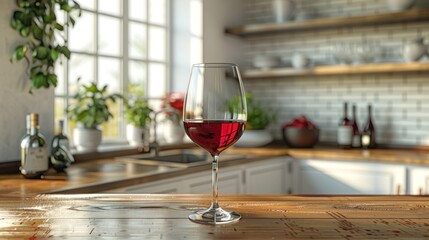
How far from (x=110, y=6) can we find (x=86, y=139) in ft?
3.95

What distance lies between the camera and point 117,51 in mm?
3816

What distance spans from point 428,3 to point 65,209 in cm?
376

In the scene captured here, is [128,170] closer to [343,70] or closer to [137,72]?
[137,72]

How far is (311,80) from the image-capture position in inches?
177

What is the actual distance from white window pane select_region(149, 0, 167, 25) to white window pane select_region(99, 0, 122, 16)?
40 cm

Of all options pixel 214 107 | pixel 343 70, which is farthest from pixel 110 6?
pixel 214 107

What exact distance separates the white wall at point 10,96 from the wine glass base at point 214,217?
1919 mm

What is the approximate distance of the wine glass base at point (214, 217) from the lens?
2.89 ft

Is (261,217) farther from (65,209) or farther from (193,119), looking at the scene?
(65,209)

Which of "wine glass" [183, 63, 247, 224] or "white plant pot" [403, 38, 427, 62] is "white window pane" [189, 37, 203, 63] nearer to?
"white plant pot" [403, 38, 427, 62]

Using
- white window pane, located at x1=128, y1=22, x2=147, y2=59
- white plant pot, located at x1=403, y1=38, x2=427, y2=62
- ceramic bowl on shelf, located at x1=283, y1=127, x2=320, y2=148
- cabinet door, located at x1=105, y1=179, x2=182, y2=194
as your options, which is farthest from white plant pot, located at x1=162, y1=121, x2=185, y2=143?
white plant pot, located at x1=403, y1=38, x2=427, y2=62

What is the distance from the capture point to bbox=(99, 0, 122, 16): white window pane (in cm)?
368

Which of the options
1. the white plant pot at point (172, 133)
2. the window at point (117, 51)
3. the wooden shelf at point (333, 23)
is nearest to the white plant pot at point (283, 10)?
the wooden shelf at point (333, 23)

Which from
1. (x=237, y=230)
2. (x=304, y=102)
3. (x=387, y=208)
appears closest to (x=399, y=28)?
(x=304, y=102)
